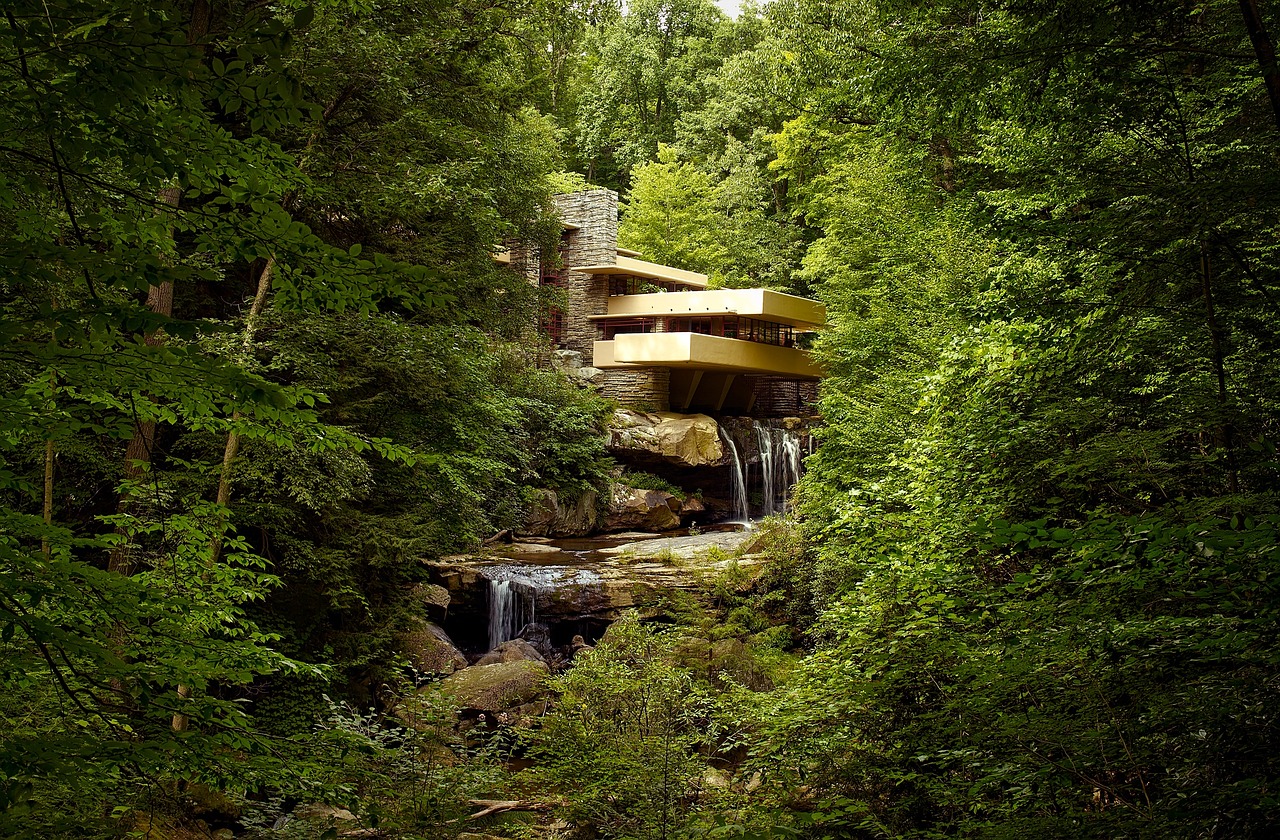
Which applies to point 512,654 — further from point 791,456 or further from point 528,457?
point 791,456

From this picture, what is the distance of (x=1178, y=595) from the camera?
3.35 metres

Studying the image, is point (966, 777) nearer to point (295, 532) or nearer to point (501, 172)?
point (295, 532)

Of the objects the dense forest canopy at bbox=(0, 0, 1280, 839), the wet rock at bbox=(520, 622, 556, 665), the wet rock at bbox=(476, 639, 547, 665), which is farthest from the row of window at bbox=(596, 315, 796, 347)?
the wet rock at bbox=(476, 639, 547, 665)

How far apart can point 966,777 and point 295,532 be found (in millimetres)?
7289

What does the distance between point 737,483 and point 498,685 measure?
1408 centimetres

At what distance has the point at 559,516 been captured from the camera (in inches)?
774

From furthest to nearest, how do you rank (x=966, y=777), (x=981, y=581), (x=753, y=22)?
1. (x=753, y=22)
2. (x=981, y=581)
3. (x=966, y=777)

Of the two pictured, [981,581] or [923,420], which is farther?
[923,420]

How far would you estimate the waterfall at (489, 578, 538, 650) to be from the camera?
46.6ft

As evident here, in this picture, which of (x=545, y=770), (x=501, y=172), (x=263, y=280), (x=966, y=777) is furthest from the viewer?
(x=501, y=172)

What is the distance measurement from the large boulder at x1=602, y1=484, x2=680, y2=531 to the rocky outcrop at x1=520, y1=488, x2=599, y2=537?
0.51m

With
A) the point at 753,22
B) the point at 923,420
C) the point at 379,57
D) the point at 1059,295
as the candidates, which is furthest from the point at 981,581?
the point at 753,22

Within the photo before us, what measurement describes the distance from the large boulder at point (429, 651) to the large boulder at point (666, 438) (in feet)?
33.0

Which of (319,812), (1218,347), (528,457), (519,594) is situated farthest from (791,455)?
(1218,347)
